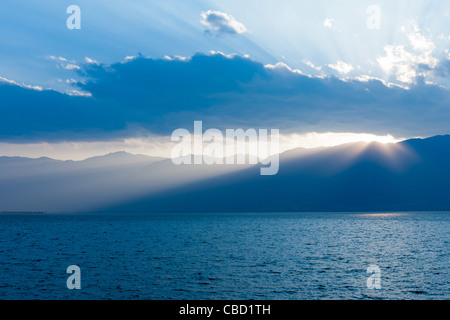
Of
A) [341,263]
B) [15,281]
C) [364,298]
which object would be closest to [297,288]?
[364,298]

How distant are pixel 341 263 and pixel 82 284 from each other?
46.0 meters

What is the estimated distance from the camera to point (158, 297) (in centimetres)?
4991

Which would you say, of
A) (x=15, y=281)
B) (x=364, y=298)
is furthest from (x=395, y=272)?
(x=15, y=281)

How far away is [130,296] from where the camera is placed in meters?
50.5
